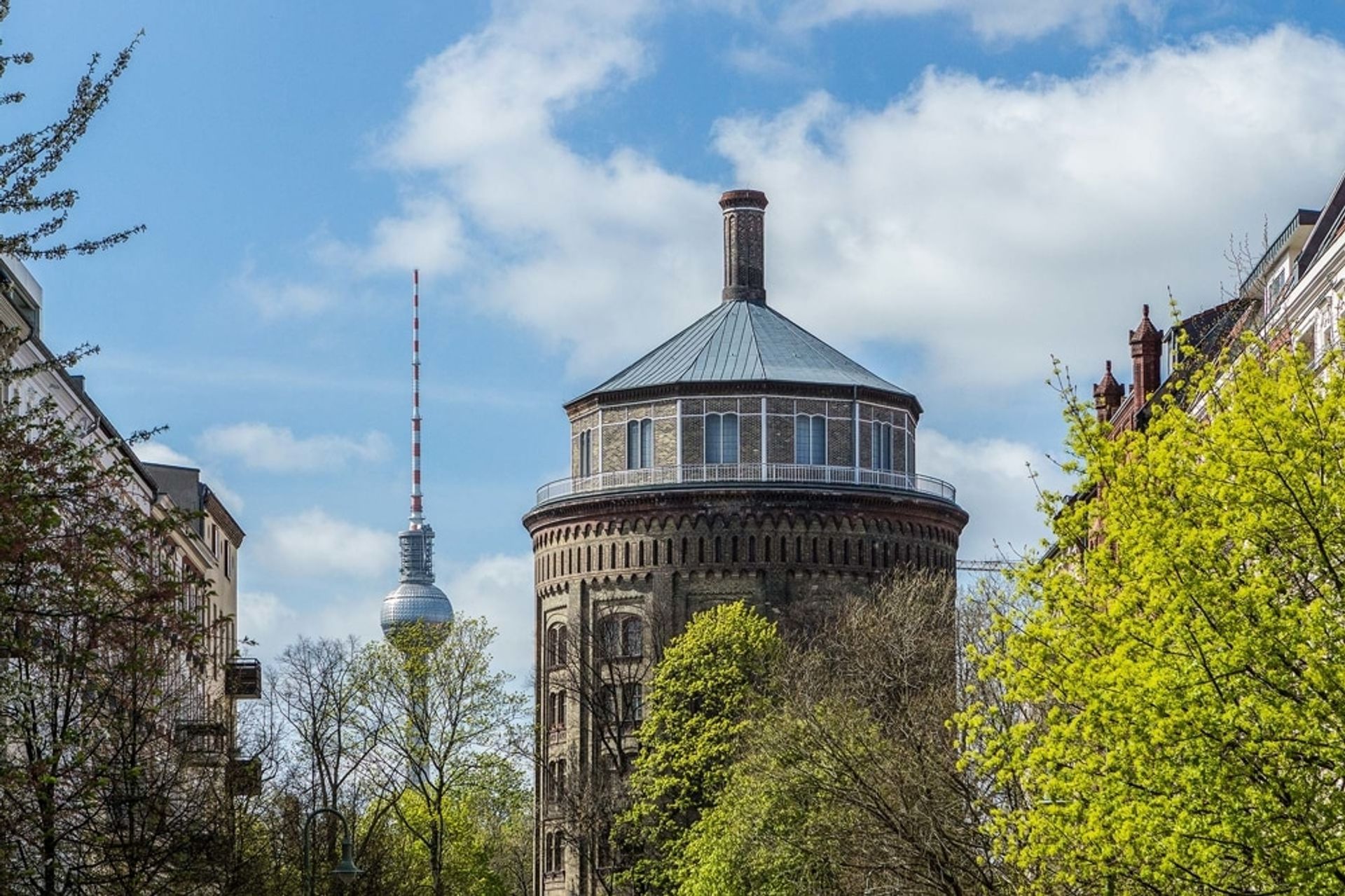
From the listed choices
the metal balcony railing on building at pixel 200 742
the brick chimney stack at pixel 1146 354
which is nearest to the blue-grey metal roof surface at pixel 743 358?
the brick chimney stack at pixel 1146 354

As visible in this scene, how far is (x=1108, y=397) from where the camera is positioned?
7469cm

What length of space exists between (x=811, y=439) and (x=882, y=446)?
3318mm

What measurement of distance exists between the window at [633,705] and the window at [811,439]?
10.1 metres

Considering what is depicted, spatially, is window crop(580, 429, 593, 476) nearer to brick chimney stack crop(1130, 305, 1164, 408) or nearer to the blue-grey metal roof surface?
the blue-grey metal roof surface

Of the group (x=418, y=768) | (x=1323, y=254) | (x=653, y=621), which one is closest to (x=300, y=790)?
(x=418, y=768)

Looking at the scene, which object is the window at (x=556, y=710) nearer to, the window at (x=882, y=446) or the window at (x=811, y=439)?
the window at (x=811, y=439)

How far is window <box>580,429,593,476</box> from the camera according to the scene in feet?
317

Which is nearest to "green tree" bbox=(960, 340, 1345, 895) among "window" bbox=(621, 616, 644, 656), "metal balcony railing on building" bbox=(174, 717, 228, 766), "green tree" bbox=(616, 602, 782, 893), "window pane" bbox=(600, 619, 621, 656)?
"metal balcony railing on building" bbox=(174, 717, 228, 766)

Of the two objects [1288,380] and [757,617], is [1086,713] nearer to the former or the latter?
[1288,380]

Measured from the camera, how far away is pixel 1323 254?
45.1m

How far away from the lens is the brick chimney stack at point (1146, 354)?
222 feet

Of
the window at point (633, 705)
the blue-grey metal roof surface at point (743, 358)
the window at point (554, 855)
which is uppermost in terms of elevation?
the blue-grey metal roof surface at point (743, 358)

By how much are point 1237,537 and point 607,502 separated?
65.7 metres

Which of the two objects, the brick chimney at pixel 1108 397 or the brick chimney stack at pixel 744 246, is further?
the brick chimney stack at pixel 744 246
